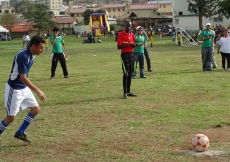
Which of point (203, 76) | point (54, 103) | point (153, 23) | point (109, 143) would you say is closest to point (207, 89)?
point (203, 76)

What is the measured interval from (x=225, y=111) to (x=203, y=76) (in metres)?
6.08

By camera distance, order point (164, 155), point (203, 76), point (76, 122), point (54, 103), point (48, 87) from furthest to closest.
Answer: point (203, 76)
point (48, 87)
point (54, 103)
point (76, 122)
point (164, 155)

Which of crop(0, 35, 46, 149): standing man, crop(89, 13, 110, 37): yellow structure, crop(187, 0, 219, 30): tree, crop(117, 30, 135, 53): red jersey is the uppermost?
crop(187, 0, 219, 30): tree

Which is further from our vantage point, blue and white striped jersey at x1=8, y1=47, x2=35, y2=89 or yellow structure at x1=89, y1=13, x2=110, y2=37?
yellow structure at x1=89, y1=13, x2=110, y2=37

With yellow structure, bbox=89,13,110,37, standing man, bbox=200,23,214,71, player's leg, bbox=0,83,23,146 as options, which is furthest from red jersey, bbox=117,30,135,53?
yellow structure, bbox=89,13,110,37

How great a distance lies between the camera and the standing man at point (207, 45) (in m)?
16.4

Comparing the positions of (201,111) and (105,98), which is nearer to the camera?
(201,111)

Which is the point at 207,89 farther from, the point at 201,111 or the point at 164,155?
the point at 164,155

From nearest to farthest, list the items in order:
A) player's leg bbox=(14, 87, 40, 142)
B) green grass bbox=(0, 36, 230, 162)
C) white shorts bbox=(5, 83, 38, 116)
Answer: green grass bbox=(0, 36, 230, 162) < white shorts bbox=(5, 83, 38, 116) < player's leg bbox=(14, 87, 40, 142)

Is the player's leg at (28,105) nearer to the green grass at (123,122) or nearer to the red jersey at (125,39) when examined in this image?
the green grass at (123,122)

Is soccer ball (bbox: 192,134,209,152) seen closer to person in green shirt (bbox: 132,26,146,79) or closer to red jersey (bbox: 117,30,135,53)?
red jersey (bbox: 117,30,135,53)

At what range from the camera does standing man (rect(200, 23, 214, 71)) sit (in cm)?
1642

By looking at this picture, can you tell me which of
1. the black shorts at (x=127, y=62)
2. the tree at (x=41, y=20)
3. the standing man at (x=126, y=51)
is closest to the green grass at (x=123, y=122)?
the standing man at (x=126, y=51)

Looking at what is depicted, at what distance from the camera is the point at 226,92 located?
11.5 m
